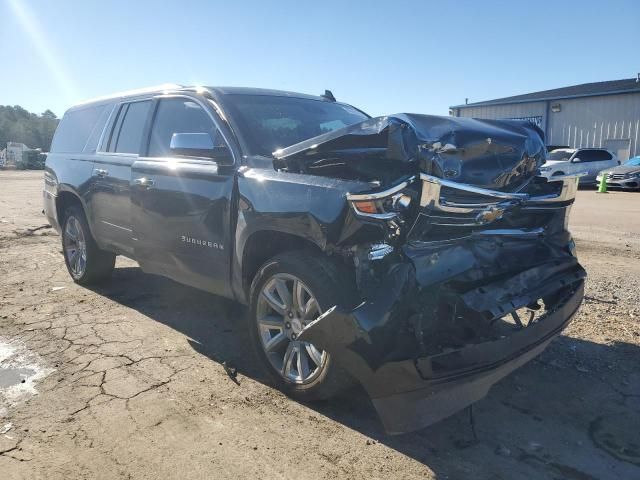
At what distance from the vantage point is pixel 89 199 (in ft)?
18.6

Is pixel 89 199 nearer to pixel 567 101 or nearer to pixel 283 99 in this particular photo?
pixel 283 99

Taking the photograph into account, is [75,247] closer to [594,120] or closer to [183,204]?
[183,204]

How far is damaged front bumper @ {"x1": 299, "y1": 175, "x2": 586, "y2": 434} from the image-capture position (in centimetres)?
260

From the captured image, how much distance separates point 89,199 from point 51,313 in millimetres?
1237

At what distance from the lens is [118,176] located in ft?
16.8

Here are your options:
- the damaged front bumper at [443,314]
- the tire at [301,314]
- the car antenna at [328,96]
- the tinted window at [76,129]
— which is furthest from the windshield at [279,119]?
the tinted window at [76,129]

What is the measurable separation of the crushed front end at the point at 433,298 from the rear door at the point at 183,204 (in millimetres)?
1284

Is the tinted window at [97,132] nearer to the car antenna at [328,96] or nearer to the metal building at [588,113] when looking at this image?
the car antenna at [328,96]

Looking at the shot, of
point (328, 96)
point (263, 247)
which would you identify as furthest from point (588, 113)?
point (263, 247)

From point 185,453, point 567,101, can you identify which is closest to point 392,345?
point 185,453

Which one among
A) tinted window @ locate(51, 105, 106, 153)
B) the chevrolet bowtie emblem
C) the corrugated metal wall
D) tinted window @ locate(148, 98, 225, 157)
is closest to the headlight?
the chevrolet bowtie emblem

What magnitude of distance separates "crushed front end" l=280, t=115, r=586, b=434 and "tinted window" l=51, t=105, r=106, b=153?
4218 millimetres

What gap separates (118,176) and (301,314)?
2.77 meters

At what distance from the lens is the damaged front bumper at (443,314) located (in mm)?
2604
